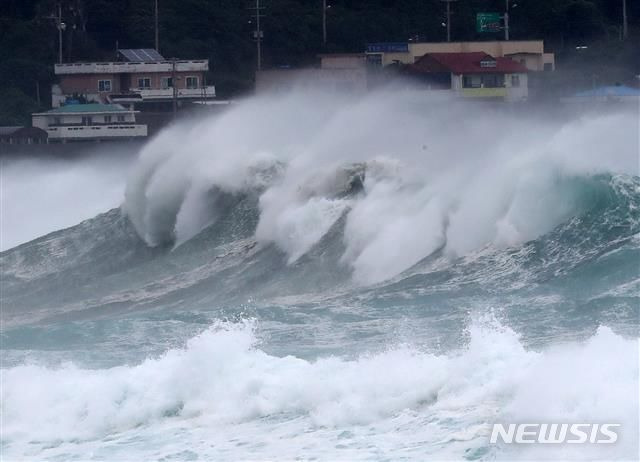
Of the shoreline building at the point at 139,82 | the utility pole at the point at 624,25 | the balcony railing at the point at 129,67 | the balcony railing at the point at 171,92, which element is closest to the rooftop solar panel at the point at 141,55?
the shoreline building at the point at 139,82

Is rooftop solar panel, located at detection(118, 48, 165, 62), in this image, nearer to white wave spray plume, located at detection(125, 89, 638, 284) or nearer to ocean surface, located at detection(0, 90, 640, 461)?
ocean surface, located at detection(0, 90, 640, 461)

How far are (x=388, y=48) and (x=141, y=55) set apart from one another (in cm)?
1027

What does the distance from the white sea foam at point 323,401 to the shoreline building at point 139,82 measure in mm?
41347

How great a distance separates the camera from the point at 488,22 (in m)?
59.5

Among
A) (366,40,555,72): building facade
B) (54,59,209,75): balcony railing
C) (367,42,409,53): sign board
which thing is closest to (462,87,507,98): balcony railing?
(366,40,555,72): building facade

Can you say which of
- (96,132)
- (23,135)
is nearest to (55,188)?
(23,135)

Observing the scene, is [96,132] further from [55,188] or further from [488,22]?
[488,22]

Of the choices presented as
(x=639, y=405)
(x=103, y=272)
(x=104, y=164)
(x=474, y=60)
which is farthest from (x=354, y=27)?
(x=639, y=405)

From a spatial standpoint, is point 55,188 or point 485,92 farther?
point 485,92

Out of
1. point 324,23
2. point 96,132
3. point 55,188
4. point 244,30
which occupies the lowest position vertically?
point 55,188

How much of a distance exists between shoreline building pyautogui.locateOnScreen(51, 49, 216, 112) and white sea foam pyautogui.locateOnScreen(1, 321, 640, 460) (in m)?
41.3

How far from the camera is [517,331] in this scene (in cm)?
1559

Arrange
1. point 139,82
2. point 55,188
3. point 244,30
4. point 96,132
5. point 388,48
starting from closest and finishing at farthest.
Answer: point 55,188 → point 96,132 → point 388,48 → point 139,82 → point 244,30

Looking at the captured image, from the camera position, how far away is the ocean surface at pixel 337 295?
12258mm
